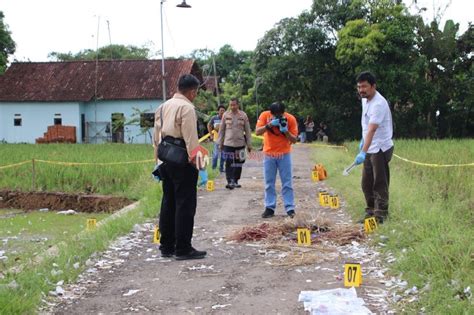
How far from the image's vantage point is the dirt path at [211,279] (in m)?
4.85

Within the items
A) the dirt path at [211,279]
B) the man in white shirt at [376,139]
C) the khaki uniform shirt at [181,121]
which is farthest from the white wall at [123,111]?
the khaki uniform shirt at [181,121]

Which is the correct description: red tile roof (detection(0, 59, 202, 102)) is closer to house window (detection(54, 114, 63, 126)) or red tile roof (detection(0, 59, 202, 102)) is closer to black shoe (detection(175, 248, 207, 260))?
house window (detection(54, 114, 63, 126))

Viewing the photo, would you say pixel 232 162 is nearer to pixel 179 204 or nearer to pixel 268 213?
pixel 268 213

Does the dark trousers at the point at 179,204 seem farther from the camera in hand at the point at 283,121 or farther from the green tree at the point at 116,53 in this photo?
the green tree at the point at 116,53

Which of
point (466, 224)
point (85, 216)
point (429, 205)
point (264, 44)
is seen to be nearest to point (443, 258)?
point (466, 224)

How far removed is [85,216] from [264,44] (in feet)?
72.0

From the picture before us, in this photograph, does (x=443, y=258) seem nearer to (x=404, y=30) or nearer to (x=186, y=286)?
(x=186, y=286)

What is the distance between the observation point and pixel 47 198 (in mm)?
13625

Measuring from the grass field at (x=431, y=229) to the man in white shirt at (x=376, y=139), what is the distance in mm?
275

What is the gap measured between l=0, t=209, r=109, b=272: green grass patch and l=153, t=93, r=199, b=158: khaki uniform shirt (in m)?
2.75

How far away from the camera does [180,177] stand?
6199 mm

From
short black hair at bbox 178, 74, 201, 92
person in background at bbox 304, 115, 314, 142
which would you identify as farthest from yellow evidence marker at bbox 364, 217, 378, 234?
person in background at bbox 304, 115, 314, 142

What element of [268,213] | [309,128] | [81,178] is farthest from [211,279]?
[309,128]

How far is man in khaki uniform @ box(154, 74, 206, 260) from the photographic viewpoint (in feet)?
20.1
